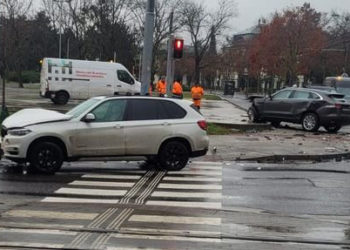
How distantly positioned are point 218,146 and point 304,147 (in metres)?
2.64

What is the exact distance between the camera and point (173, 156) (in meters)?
13.7

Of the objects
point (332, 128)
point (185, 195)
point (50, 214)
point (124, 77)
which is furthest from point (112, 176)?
point (124, 77)

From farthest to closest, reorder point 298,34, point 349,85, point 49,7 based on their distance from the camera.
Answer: point 49,7
point 298,34
point 349,85

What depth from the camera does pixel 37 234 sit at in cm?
732

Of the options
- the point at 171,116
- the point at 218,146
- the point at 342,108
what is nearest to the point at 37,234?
the point at 171,116

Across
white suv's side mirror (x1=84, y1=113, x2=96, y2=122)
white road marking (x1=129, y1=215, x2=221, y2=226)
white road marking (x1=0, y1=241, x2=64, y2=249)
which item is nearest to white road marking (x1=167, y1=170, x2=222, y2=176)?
white suv's side mirror (x1=84, y1=113, x2=96, y2=122)

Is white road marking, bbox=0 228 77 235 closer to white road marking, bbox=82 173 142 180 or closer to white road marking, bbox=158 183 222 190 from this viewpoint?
white road marking, bbox=158 183 222 190

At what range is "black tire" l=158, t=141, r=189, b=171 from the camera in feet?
44.7

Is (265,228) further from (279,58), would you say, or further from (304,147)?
(279,58)

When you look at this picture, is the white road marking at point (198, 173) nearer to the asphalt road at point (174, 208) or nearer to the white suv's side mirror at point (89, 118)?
the asphalt road at point (174, 208)

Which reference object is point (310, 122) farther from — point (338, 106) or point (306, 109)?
point (338, 106)

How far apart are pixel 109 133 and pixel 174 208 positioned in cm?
408

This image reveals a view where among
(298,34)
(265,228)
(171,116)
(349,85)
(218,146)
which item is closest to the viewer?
(265,228)

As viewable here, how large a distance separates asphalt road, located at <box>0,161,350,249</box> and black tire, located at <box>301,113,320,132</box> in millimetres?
11135
